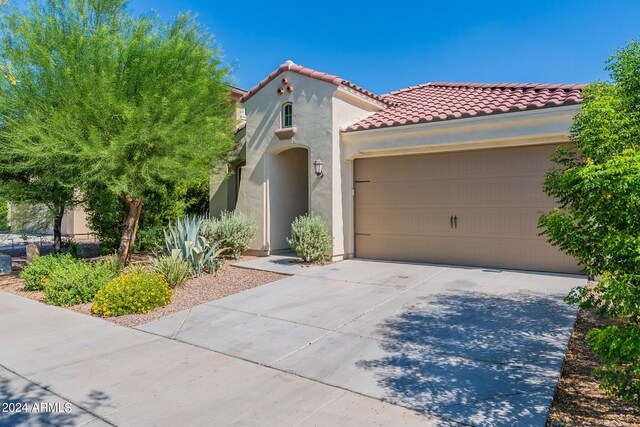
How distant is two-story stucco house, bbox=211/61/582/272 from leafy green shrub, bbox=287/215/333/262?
38 cm

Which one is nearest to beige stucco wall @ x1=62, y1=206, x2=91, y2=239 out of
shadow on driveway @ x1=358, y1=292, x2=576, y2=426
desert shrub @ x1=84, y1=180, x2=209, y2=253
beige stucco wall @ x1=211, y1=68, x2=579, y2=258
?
desert shrub @ x1=84, y1=180, x2=209, y2=253

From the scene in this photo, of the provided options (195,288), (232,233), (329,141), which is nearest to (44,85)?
(195,288)

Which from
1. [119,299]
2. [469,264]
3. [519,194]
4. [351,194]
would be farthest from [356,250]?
[119,299]

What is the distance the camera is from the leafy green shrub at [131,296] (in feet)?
21.8

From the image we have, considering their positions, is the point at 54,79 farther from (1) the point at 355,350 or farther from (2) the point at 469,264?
(2) the point at 469,264

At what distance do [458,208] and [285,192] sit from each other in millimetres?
5378

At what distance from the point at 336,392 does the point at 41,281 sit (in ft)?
25.6

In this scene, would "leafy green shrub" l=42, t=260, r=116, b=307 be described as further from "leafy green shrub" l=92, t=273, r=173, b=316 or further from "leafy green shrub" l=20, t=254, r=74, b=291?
"leafy green shrub" l=20, t=254, r=74, b=291

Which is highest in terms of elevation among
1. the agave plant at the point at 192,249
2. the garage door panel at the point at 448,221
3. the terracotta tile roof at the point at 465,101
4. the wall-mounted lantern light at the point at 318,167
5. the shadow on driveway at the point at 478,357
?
the terracotta tile roof at the point at 465,101

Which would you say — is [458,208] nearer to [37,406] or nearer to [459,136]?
[459,136]

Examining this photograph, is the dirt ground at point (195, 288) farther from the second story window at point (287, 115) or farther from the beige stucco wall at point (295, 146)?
the second story window at point (287, 115)

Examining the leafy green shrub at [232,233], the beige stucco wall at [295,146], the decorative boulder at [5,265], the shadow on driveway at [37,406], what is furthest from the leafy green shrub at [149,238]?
the shadow on driveway at [37,406]

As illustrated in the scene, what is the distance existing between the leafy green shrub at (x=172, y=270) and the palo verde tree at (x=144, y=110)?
164cm

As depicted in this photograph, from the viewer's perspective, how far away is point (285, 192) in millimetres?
12555
